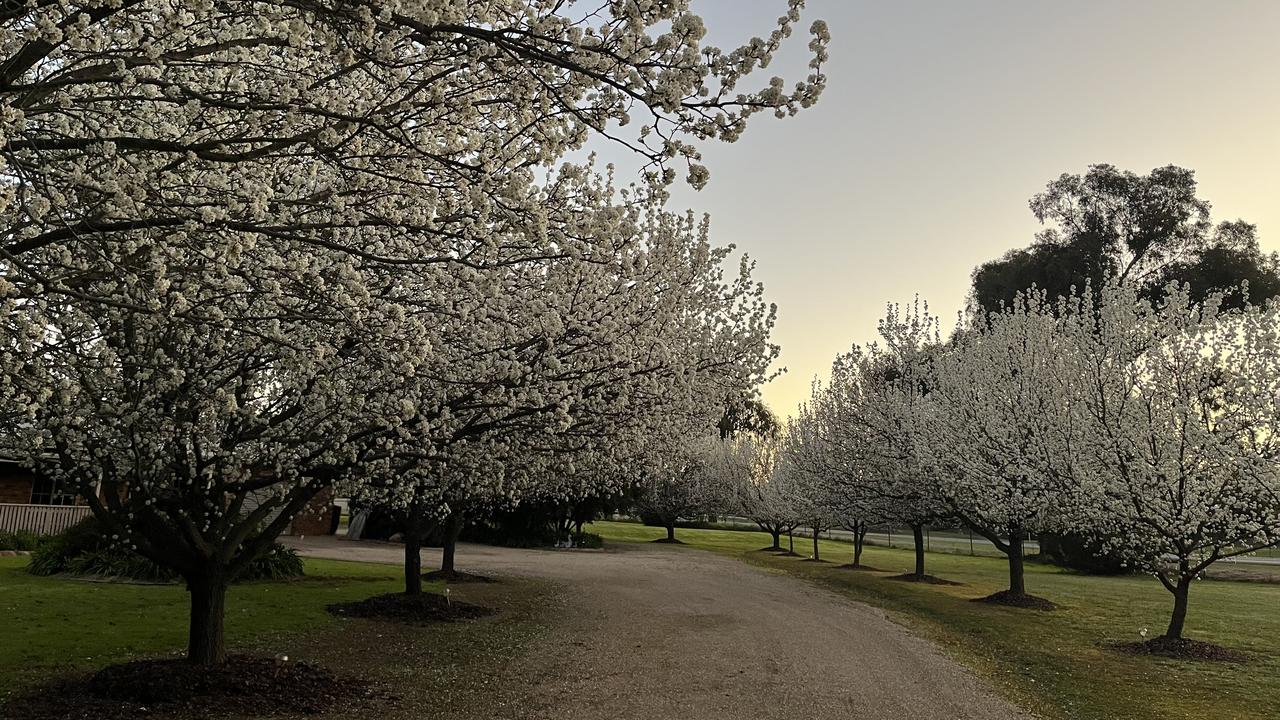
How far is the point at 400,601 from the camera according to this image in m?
17.4

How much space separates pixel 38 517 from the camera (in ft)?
91.5

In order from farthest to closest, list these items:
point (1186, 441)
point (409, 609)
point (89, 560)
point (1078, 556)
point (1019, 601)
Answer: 1. point (1078, 556)
2. point (1019, 601)
3. point (89, 560)
4. point (409, 609)
5. point (1186, 441)

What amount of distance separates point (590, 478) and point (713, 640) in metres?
7.86

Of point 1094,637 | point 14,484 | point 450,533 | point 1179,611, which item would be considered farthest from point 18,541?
point 1179,611

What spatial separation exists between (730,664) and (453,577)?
539 inches

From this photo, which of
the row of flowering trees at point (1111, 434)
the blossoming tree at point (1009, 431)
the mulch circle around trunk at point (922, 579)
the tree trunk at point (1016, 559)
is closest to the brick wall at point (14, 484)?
the row of flowering trees at point (1111, 434)

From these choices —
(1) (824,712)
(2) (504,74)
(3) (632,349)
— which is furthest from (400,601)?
(2) (504,74)

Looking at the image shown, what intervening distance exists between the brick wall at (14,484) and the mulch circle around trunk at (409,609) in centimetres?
2010

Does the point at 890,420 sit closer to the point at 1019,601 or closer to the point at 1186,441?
the point at 1019,601

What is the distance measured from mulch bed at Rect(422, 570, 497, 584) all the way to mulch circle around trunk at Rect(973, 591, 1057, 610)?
14861mm

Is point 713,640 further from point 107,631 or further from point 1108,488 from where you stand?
Result: point 107,631

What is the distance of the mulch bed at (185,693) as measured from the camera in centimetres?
874

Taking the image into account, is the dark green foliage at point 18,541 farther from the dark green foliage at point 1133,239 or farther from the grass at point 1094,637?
the dark green foliage at point 1133,239

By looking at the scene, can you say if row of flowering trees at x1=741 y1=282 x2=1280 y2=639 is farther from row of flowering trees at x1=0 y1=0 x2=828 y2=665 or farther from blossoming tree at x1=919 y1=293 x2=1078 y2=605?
row of flowering trees at x1=0 y1=0 x2=828 y2=665
